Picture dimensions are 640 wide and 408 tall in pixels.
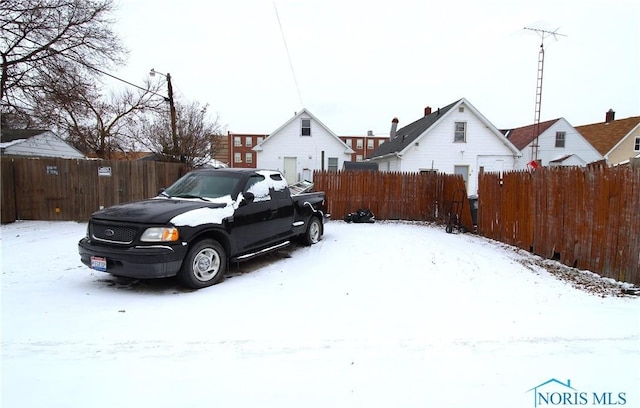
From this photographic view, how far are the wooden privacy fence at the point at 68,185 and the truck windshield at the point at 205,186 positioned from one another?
18.8 feet

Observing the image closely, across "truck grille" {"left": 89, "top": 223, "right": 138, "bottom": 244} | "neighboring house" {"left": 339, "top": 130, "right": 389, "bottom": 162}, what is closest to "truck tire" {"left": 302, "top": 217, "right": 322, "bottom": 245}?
"truck grille" {"left": 89, "top": 223, "right": 138, "bottom": 244}

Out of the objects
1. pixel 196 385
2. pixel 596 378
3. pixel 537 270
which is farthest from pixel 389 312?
pixel 537 270

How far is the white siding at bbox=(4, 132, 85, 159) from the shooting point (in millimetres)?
17562

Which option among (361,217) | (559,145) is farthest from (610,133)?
(361,217)

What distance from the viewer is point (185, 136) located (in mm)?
20797

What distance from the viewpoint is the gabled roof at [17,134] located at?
55.8 ft

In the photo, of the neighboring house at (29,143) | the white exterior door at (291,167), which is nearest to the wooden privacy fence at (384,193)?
the white exterior door at (291,167)

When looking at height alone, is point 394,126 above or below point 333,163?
above

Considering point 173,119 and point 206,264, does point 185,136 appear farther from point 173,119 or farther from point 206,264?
point 206,264

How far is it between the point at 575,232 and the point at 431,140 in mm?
14955

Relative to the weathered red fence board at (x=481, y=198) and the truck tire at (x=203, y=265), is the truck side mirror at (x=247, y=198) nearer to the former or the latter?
the truck tire at (x=203, y=265)

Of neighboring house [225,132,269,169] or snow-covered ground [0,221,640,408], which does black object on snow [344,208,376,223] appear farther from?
neighboring house [225,132,269,169]

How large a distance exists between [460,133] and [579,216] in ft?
51.2

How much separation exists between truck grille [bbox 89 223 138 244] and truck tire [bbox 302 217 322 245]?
3753 mm
